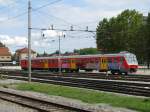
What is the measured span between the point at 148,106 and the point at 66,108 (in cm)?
341

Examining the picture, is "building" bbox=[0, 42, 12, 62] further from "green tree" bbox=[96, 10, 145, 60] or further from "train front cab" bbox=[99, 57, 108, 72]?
"train front cab" bbox=[99, 57, 108, 72]

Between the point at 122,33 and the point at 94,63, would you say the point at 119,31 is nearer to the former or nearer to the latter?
the point at 122,33

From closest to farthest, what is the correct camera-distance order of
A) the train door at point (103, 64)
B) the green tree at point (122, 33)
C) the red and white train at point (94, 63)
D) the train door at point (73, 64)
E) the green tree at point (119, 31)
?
the red and white train at point (94, 63) → the train door at point (103, 64) → the train door at point (73, 64) → the green tree at point (122, 33) → the green tree at point (119, 31)

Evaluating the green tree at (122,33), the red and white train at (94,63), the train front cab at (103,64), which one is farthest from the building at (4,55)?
the train front cab at (103,64)

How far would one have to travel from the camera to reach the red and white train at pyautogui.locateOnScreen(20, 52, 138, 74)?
201 feet

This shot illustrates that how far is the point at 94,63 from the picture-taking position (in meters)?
67.8

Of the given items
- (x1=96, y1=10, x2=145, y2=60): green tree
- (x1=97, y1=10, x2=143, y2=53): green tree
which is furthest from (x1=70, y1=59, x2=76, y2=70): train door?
(x1=97, y1=10, x2=143, y2=53): green tree

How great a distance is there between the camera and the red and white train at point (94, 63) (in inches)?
2411

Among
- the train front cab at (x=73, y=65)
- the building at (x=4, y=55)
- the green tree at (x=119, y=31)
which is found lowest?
Result: the train front cab at (x=73, y=65)

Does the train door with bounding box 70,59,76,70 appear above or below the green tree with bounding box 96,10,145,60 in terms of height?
below

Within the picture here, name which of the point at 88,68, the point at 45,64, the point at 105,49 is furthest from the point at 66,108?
the point at 105,49

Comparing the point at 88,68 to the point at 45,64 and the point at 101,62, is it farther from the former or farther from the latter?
the point at 45,64

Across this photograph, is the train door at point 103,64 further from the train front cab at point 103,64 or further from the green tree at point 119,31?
the green tree at point 119,31

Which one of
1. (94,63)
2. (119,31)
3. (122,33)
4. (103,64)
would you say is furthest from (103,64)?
(119,31)
